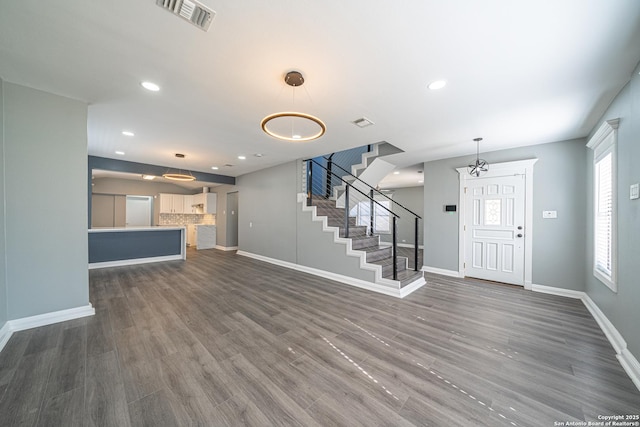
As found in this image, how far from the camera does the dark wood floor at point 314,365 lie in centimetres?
152

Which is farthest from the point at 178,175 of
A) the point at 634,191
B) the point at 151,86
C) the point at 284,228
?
the point at 634,191

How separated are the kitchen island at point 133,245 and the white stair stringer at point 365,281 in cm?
427

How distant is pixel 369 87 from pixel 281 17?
1156 millimetres

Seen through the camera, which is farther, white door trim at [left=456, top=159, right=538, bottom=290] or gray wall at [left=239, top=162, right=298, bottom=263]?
gray wall at [left=239, top=162, right=298, bottom=263]

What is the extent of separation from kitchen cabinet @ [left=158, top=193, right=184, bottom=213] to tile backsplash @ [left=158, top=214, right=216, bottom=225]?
0.35 m

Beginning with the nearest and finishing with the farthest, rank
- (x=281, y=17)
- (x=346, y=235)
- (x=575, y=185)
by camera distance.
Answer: (x=281, y=17)
(x=575, y=185)
(x=346, y=235)

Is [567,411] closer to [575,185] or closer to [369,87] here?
[369,87]

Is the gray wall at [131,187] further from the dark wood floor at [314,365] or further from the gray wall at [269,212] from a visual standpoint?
the dark wood floor at [314,365]

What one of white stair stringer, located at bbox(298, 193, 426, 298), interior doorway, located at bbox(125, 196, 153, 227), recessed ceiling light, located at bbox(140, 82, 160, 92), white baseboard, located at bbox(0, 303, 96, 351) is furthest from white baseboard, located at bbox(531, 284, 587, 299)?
interior doorway, located at bbox(125, 196, 153, 227)

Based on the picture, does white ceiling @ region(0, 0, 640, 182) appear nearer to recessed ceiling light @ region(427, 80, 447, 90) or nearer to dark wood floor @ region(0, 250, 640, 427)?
recessed ceiling light @ region(427, 80, 447, 90)

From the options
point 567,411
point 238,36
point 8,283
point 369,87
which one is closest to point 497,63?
point 369,87

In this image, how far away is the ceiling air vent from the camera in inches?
57.6

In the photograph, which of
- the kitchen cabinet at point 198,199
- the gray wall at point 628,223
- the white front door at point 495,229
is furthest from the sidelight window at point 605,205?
the kitchen cabinet at point 198,199

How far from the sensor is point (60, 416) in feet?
4.78
